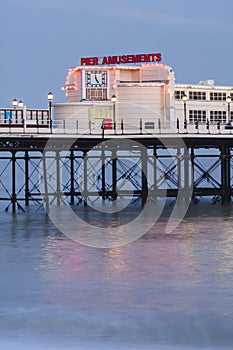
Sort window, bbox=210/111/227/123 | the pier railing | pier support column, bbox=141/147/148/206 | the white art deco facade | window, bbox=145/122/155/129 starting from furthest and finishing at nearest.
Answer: window, bbox=210/111/227/123 → the white art deco facade → window, bbox=145/122/155/129 → pier support column, bbox=141/147/148/206 → the pier railing

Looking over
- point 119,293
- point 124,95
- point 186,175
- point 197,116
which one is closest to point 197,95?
point 197,116

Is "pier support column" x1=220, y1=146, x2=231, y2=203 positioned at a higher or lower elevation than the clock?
lower

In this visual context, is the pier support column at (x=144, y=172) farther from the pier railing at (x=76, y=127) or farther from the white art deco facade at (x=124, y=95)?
the white art deco facade at (x=124, y=95)

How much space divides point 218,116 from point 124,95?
23.4ft

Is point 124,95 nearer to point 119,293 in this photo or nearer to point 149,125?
point 149,125

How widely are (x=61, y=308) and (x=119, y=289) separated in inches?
105

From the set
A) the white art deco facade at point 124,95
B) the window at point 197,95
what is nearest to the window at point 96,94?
the white art deco facade at point 124,95

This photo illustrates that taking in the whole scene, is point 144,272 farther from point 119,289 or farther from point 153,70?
point 153,70

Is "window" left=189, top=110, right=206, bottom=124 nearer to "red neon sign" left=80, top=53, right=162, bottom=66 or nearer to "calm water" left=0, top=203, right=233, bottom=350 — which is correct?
"red neon sign" left=80, top=53, right=162, bottom=66

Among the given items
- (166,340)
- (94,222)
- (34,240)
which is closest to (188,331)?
(166,340)

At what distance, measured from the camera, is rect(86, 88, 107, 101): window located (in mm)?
59188

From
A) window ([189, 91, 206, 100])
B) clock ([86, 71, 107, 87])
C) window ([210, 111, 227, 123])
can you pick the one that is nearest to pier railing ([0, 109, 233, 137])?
clock ([86, 71, 107, 87])

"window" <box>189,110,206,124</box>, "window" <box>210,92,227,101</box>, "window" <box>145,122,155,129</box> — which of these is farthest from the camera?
"window" <box>210,92,227,101</box>

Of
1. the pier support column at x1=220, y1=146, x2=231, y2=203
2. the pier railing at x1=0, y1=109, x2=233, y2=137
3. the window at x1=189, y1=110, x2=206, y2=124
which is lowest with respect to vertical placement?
the pier support column at x1=220, y1=146, x2=231, y2=203
